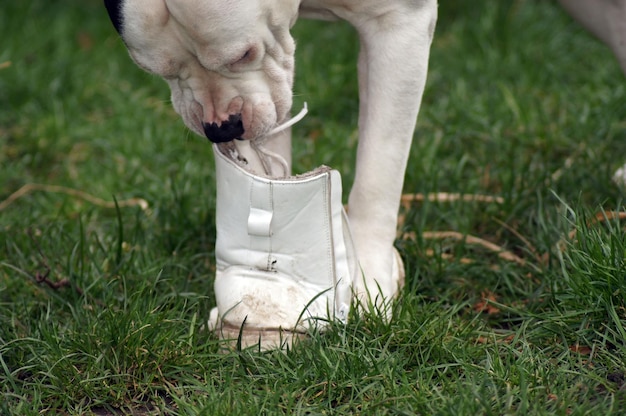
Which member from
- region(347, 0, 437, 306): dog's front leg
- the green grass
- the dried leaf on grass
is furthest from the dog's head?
the dried leaf on grass

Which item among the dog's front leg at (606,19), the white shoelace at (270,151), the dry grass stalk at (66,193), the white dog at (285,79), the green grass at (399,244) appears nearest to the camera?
the green grass at (399,244)

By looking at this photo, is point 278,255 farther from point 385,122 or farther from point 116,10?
point 116,10

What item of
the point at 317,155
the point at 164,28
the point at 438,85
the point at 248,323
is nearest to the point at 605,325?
the point at 248,323

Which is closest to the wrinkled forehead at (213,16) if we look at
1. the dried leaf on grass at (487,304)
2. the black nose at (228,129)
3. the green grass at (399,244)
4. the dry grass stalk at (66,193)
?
the black nose at (228,129)

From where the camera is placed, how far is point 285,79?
243cm

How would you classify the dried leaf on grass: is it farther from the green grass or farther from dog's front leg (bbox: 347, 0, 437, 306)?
dog's front leg (bbox: 347, 0, 437, 306)

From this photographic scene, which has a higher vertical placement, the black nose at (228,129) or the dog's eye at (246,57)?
the dog's eye at (246,57)

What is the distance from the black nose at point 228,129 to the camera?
2338 mm

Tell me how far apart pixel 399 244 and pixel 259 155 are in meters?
0.58

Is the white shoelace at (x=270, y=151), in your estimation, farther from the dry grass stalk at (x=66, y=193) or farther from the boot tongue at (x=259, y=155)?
the dry grass stalk at (x=66, y=193)

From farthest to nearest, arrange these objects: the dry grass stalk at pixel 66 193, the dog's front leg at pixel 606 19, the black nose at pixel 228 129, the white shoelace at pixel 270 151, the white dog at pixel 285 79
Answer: the dry grass stalk at pixel 66 193 < the dog's front leg at pixel 606 19 < the white shoelace at pixel 270 151 < the black nose at pixel 228 129 < the white dog at pixel 285 79

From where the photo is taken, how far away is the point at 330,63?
4.36 metres

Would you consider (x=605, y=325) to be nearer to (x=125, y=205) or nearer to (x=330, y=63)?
(x=125, y=205)

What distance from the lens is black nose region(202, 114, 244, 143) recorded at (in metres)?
2.34
